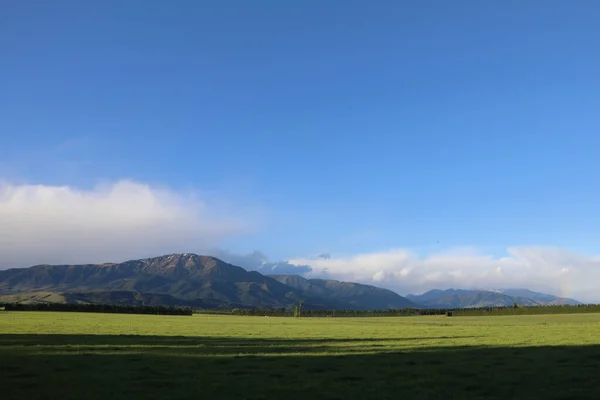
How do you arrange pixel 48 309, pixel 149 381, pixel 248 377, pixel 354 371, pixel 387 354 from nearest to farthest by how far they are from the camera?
pixel 149 381 < pixel 248 377 < pixel 354 371 < pixel 387 354 < pixel 48 309

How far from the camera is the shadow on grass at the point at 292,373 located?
18.8m

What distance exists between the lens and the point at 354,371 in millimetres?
24906

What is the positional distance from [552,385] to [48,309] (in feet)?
689

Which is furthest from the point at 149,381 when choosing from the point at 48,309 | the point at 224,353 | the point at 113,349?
the point at 48,309

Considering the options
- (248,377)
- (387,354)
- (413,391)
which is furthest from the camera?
(387,354)

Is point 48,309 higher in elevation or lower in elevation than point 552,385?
lower

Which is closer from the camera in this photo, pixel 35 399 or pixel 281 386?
pixel 35 399

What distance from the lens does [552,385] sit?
67.8 ft

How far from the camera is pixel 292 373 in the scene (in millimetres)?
24031

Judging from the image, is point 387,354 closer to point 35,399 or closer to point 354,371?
point 354,371

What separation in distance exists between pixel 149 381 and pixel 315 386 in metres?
7.29

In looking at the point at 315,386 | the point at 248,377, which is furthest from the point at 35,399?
the point at 315,386

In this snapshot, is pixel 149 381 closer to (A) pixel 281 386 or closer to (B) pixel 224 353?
(A) pixel 281 386

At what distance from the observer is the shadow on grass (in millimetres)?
18844
